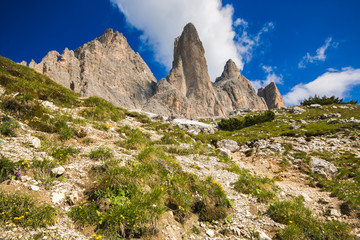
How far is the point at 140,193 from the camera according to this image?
4879 millimetres

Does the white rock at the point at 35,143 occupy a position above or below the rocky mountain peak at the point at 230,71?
below

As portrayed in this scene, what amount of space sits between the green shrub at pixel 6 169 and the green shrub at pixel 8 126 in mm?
2473

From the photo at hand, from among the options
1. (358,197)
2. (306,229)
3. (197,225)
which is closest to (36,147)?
(197,225)

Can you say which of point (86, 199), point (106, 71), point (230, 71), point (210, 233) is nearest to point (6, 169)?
point (86, 199)

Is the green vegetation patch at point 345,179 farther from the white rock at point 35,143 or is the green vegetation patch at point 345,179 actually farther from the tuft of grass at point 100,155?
the white rock at point 35,143

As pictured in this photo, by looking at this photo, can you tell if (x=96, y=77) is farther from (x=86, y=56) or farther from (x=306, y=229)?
(x=306, y=229)

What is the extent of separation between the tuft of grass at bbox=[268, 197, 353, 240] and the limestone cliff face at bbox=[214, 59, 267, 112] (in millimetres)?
147371

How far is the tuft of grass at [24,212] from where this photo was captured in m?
3.19

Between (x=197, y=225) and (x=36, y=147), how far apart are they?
6.31m

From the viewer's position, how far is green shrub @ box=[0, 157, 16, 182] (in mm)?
4051

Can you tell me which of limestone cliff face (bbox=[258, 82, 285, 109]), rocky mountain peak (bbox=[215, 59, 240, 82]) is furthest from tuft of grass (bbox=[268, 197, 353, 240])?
limestone cliff face (bbox=[258, 82, 285, 109])

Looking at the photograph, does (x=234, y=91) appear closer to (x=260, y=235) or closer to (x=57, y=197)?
(x=260, y=235)

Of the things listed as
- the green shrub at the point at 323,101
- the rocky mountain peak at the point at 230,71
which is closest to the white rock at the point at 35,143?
the green shrub at the point at 323,101

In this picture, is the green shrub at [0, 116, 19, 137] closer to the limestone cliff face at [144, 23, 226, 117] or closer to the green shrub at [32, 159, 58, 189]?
the green shrub at [32, 159, 58, 189]
